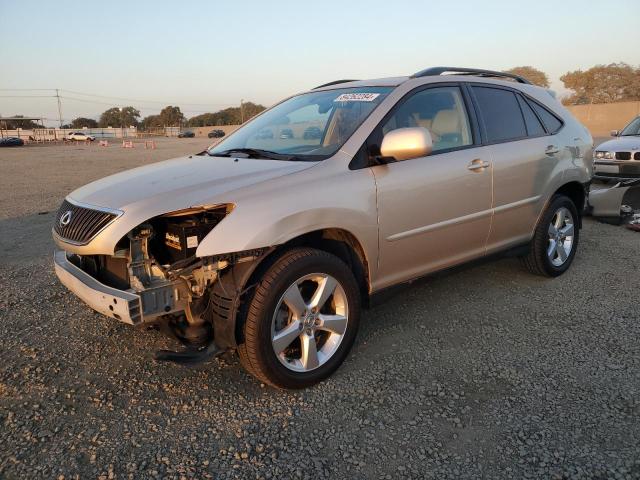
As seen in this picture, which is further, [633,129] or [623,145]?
[633,129]

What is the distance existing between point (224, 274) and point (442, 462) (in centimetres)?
146

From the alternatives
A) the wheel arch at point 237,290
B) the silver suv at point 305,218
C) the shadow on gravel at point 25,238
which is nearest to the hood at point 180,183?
the silver suv at point 305,218

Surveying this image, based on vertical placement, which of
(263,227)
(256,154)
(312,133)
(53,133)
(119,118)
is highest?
(119,118)

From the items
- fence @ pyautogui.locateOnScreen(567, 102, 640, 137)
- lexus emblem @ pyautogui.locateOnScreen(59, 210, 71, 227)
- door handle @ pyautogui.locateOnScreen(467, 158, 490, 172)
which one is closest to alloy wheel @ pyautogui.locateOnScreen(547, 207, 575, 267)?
door handle @ pyautogui.locateOnScreen(467, 158, 490, 172)

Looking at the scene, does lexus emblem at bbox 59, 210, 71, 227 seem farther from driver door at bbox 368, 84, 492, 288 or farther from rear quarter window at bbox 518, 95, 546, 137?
rear quarter window at bbox 518, 95, 546, 137

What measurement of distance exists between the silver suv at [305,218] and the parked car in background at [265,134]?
1.1 inches

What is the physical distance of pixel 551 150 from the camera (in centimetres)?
437

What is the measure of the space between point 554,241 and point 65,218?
4.16m

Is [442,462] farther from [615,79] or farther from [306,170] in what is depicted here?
[615,79]

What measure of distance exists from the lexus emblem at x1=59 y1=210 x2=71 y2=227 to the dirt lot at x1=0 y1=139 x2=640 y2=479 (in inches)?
37.0

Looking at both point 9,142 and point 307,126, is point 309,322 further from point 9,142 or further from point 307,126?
point 9,142

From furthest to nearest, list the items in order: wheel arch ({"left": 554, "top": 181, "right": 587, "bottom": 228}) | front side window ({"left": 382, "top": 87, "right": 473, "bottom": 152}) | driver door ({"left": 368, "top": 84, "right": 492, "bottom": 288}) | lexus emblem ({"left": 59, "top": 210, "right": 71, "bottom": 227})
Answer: wheel arch ({"left": 554, "top": 181, "right": 587, "bottom": 228}), front side window ({"left": 382, "top": 87, "right": 473, "bottom": 152}), driver door ({"left": 368, "top": 84, "right": 492, "bottom": 288}), lexus emblem ({"left": 59, "top": 210, "right": 71, "bottom": 227})

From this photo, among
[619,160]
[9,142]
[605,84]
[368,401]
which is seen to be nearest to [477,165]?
[368,401]

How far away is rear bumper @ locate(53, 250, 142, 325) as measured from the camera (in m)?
2.48
